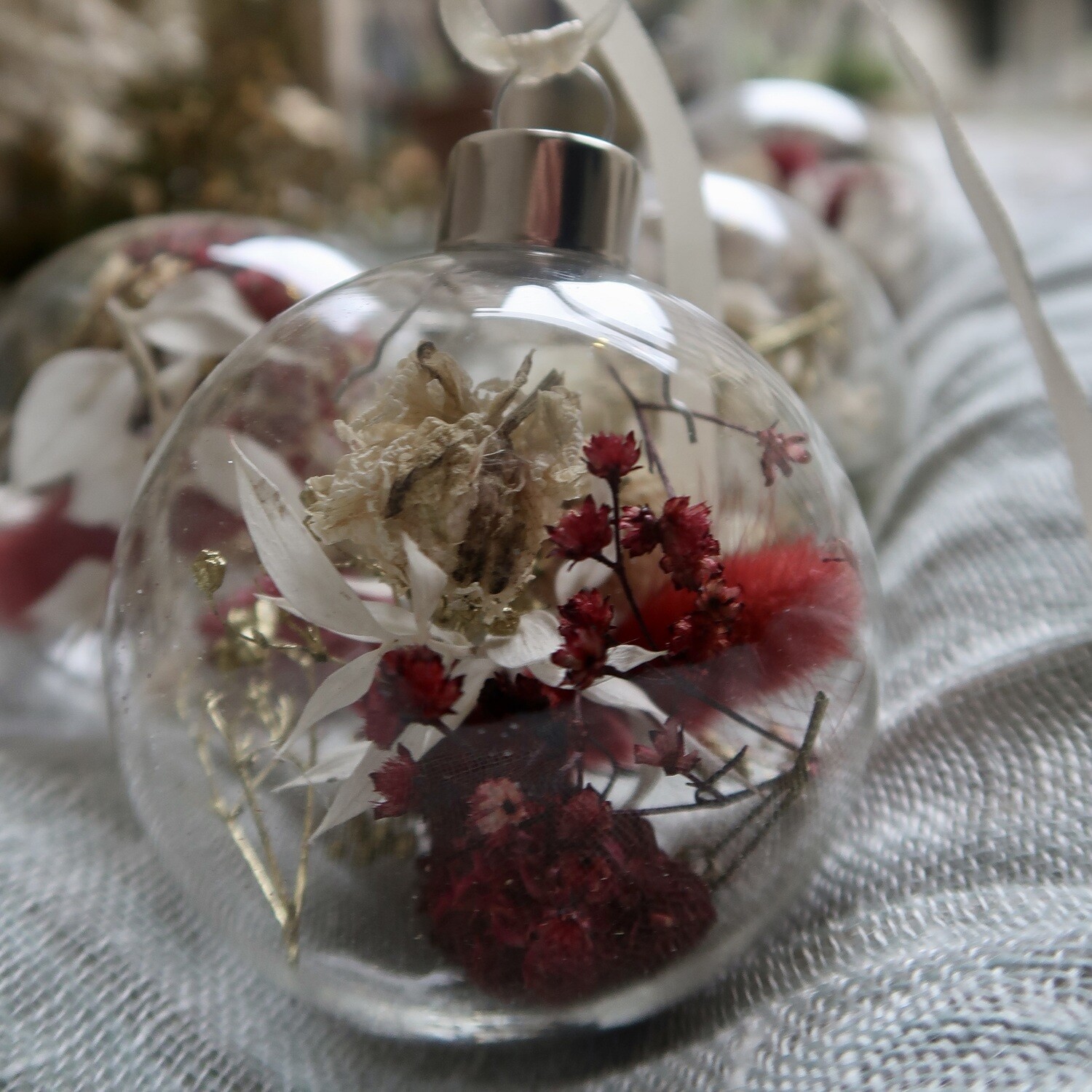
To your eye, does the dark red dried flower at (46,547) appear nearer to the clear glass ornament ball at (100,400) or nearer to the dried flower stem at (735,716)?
the clear glass ornament ball at (100,400)

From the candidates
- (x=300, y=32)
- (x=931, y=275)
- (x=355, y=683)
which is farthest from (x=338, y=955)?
(x=300, y=32)

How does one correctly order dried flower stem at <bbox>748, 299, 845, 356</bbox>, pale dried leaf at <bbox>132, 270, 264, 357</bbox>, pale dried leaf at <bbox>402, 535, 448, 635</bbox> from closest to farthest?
pale dried leaf at <bbox>402, 535, 448, 635</bbox>
pale dried leaf at <bbox>132, 270, 264, 357</bbox>
dried flower stem at <bbox>748, 299, 845, 356</bbox>

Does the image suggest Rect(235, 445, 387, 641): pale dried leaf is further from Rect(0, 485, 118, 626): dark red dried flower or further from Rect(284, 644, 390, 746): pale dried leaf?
Rect(0, 485, 118, 626): dark red dried flower

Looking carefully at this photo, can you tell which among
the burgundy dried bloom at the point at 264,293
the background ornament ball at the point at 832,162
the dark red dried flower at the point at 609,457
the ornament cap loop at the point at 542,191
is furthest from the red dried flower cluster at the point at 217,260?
the background ornament ball at the point at 832,162

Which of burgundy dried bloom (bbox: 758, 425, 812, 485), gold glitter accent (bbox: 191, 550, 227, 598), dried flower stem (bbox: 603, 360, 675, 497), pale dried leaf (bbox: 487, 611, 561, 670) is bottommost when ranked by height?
gold glitter accent (bbox: 191, 550, 227, 598)

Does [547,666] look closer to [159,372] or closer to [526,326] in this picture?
[526,326]

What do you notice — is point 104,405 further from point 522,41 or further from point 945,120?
point 945,120

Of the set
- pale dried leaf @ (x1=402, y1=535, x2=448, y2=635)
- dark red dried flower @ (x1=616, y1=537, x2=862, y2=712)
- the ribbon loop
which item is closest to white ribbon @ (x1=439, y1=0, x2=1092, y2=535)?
the ribbon loop
